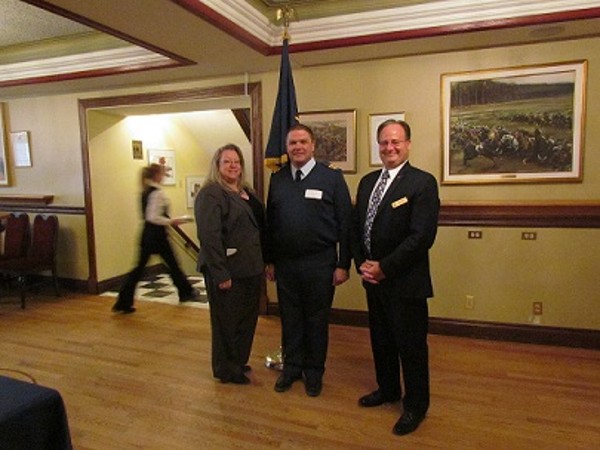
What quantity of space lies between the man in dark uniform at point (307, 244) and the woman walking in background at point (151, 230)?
182 centimetres

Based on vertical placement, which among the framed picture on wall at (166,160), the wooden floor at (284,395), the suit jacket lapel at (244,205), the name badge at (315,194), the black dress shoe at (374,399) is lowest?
the wooden floor at (284,395)

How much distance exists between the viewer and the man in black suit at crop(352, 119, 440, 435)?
2.07 meters

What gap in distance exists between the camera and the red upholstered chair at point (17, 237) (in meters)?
4.83

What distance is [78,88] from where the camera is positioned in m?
4.54

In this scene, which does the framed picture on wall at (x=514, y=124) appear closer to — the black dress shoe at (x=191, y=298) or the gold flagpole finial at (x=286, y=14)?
the gold flagpole finial at (x=286, y=14)

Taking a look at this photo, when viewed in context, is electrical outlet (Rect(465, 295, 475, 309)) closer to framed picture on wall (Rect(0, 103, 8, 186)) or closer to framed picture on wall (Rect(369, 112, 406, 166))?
framed picture on wall (Rect(369, 112, 406, 166))

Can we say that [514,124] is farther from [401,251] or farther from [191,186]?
[191,186]

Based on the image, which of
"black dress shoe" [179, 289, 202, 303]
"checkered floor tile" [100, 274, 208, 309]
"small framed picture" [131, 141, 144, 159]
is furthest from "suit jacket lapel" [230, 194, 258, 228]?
"small framed picture" [131, 141, 144, 159]

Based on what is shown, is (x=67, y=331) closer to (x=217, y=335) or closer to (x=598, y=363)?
(x=217, y=335)

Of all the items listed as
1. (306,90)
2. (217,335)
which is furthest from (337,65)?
(217,335)

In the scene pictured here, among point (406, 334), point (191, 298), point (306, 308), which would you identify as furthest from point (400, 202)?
point (191, 298)

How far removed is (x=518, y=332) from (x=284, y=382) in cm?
192

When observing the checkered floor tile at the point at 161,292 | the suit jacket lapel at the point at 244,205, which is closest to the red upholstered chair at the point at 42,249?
the checkered floor tile at the point at 161,292

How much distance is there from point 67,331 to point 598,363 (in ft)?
13.6
